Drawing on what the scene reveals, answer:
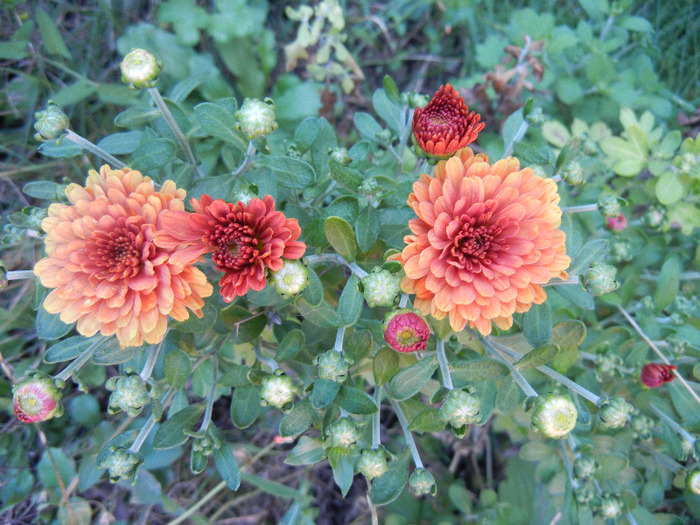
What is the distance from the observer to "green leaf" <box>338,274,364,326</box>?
6.61ft

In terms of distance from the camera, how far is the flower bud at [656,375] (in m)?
2.45

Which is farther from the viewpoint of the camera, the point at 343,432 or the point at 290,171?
the point at 290,171

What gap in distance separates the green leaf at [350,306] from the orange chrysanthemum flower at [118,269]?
0.52m

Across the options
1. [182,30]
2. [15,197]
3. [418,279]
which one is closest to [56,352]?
[418,279]

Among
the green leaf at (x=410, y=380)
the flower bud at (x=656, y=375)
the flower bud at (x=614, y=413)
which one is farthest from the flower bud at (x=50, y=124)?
the flower bud at (x=656, y=375)

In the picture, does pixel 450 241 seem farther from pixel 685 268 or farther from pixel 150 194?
pixel 685 268

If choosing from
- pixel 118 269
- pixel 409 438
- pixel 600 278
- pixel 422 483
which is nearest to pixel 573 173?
pixel 600 278

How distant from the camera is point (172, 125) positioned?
2266 millimetres

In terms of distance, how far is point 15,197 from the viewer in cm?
368

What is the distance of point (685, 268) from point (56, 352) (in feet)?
12.5

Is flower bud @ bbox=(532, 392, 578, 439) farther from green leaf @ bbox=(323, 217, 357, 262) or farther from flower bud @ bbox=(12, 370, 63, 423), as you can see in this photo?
flower bud @ bbox=(12, 370, 63, 423)

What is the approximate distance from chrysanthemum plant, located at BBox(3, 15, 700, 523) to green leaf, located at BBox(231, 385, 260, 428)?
0.01m

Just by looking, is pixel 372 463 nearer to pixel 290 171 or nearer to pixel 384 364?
pixel 384 364

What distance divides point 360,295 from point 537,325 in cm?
83
